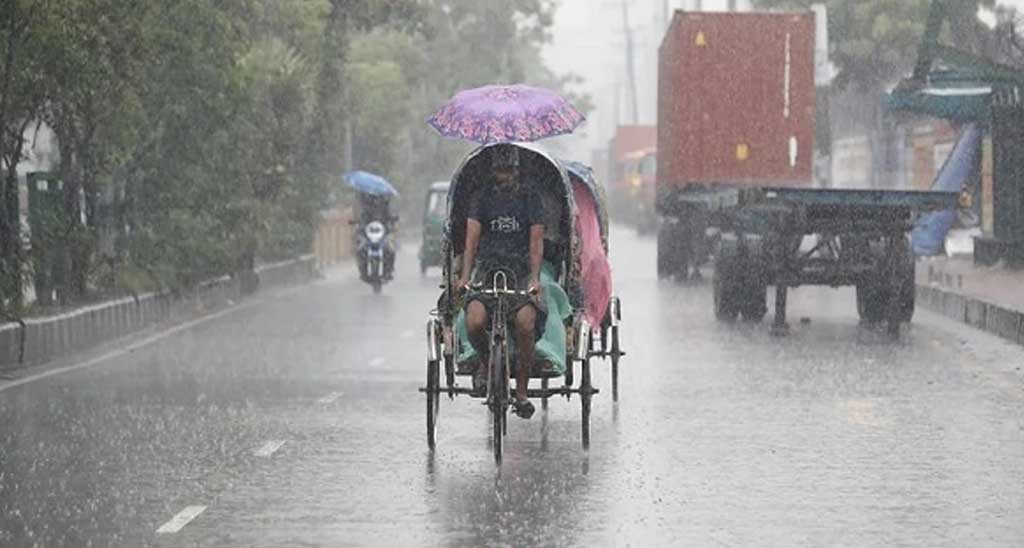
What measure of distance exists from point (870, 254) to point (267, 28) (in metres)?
14.8

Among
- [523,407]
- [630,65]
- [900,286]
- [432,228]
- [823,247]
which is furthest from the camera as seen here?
[630,65]

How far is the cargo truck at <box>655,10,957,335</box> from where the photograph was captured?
25.1 metres

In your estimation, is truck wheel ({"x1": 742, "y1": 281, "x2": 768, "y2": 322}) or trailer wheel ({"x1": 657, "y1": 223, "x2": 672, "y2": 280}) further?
trailer wheel ({"x1": 657, "y1": 223, "x2": 672, "y2": 280})

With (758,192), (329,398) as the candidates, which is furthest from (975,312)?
(329,398)

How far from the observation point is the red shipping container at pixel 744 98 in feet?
114

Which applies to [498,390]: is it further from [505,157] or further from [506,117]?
[506,117]

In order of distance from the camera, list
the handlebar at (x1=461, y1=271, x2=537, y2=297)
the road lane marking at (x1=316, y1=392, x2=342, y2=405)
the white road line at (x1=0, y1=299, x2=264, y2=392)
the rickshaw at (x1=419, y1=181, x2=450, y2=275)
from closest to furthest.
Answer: the handlebar at (x1=461, y1=271, x2=537, y2=297) < the road lane marking at (x1=316, y1=392, x2=342, y2=405) < the white road line at (x1=0, y1=299, x2=264, y2=392) < the rickshaw at (x1=419, y1=181, x2=450, y2=275)

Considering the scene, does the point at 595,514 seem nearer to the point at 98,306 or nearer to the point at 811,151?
the point at 98,306

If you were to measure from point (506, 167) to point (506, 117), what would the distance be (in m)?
0.60

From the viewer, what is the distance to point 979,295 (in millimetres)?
29234

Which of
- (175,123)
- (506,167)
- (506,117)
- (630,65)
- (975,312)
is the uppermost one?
(630,65)

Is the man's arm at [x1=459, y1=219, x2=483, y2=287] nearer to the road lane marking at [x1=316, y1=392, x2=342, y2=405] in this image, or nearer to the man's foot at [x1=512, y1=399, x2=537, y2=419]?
the man's foot at [x1=512, y1=399, x2=537, y2=419]

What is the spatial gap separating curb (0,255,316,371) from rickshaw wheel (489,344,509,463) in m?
8.36

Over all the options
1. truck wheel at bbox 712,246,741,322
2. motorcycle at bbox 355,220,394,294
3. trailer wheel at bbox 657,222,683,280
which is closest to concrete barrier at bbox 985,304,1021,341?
truck wheel at bbox 712,246,741,322
